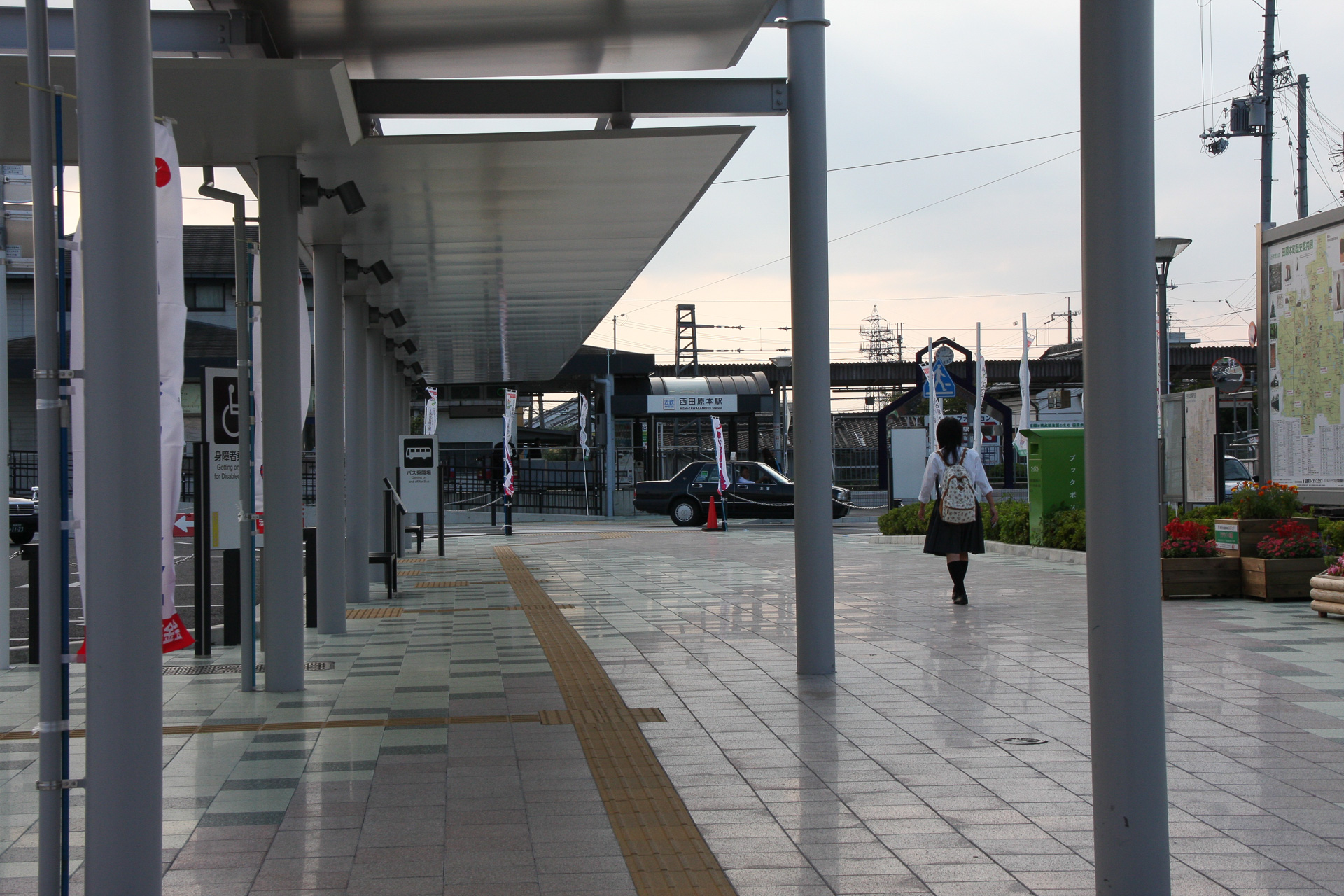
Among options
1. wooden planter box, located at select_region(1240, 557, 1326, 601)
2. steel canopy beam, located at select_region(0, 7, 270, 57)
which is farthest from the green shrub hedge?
steel canopy beam, located at select_region(0, 7, 270, 57)

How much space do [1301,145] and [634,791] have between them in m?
34.9

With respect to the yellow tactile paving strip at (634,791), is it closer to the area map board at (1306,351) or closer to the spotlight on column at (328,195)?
the spotlight on column at (328,195)

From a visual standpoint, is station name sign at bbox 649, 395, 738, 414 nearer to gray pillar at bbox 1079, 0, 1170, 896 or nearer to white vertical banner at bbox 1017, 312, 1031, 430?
white vertical banner at bbox 1017, 312, 1031, 430

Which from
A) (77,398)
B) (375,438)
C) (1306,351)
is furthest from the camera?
(375,438)

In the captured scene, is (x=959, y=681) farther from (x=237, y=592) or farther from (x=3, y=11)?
(x=3, y=11)

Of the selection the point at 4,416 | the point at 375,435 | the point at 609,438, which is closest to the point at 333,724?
the point at 4,416

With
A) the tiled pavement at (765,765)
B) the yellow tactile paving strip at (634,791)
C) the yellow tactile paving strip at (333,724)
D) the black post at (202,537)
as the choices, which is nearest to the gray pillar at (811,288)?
the tiled pavement at (765,765)

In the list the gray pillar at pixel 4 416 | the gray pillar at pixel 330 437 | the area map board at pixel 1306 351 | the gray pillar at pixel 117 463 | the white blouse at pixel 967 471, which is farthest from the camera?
the area map board at pixel 1306 351

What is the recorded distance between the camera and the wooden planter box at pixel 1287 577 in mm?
10969

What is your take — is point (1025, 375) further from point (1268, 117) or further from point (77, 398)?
point (77, 398)

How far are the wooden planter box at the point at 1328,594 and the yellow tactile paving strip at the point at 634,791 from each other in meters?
5.73

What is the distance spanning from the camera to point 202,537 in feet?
26.7

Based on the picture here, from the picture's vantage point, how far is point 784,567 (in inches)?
640

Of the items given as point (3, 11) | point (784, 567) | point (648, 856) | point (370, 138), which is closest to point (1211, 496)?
point (784, 567)
